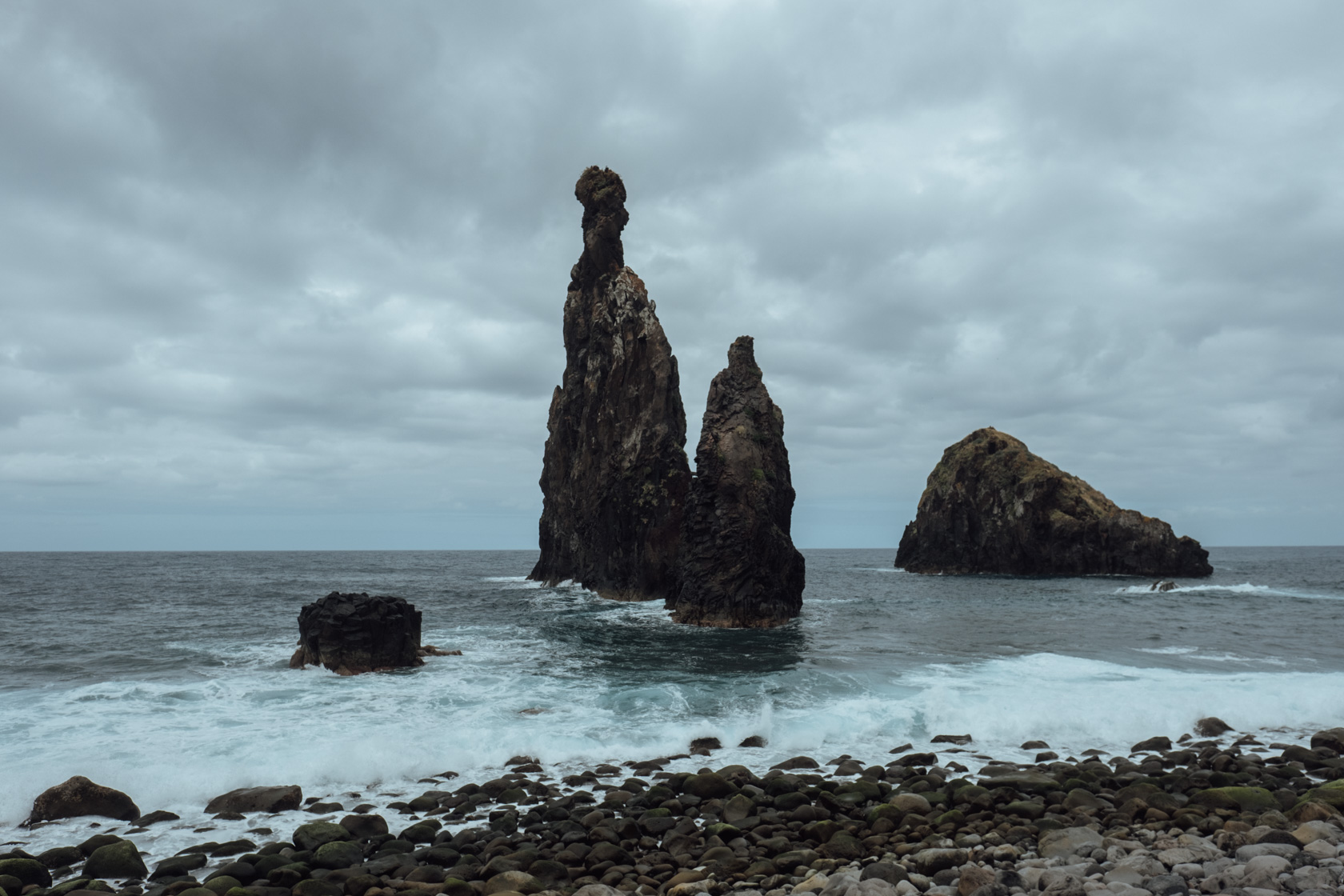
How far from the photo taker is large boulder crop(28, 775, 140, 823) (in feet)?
35.8

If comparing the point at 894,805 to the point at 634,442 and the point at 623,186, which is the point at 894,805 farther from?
the point at 623,186

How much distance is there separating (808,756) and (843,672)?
874 cm

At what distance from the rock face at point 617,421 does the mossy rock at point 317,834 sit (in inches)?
1377

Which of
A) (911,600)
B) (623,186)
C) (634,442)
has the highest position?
(623,186)

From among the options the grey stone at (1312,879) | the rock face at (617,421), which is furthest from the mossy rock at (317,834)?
the rock face at (617,421)

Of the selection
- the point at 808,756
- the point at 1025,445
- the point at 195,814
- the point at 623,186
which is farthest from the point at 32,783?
the point at 1025,445

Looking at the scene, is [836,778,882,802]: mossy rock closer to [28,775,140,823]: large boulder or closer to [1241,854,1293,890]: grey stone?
[1241,854,1293,890]: grey stone

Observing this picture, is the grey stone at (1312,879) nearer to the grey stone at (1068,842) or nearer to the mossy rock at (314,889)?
the grey stone at (1068,842)

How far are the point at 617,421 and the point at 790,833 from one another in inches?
1776

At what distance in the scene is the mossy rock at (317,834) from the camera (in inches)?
377

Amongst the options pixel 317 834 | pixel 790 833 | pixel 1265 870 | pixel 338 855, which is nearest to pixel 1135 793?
pixel 1265 870

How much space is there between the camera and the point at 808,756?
44.9ft

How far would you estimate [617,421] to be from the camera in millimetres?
53875

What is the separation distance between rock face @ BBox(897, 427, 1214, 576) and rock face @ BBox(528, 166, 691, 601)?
160 ft
